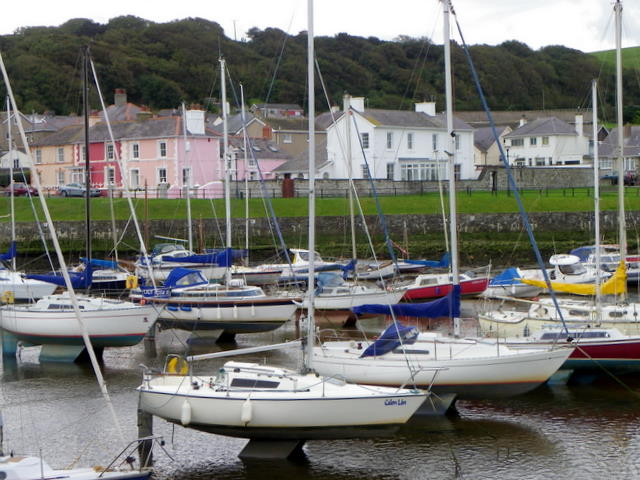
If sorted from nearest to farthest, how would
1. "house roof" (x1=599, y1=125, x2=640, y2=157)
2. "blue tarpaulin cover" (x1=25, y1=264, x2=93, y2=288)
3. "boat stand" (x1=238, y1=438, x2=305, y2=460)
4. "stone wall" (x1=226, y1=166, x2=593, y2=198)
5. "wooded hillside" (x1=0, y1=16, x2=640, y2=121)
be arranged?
1. "boat stand" (x1=238, y1=438, x2=305, y2=460)
2. "blue tarpaulin cover" (x1=25, y1=264, x2=93, y2=288)
3. "stone wall" (x1=226, y1=166, x2=593, y2=198)
4. "house roof" (x1=599, y1=125, x2=640, y2=157)
5. "wooded hillside" (x1=0, y1=16, x2=640, y2=121)

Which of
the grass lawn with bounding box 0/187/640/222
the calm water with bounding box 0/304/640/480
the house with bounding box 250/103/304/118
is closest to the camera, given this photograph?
the calm water with bounding box 0/304/640/480

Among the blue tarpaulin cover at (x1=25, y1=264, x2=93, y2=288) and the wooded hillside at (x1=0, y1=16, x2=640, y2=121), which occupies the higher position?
the wooded hillside at (x1=0, y1=16, x2=640, y2=121)

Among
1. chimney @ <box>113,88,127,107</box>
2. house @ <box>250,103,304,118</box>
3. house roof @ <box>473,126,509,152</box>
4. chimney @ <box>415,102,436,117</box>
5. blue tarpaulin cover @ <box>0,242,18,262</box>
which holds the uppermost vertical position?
house @ <box>250,103,304,118</box>

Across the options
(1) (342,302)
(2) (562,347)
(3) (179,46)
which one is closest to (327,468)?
(2) (562,347)

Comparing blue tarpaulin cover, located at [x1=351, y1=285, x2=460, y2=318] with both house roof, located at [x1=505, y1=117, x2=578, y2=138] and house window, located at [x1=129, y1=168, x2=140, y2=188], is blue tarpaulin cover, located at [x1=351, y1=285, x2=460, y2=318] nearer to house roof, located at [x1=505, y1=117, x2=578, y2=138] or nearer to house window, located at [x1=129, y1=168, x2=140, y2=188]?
house window, located at [x1=129, y1=168, x2=140, y2=188]

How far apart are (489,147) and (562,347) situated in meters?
71.6

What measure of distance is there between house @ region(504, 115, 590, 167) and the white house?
51.7 ft

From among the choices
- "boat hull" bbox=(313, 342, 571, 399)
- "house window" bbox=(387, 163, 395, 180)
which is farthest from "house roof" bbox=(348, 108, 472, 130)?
"boat hull" bbox=(313, 342, 571, 399)

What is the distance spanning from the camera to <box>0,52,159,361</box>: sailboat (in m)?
27.7

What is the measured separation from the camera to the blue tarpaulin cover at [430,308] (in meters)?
23.3

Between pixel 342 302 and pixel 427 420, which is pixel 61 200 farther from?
pixel 427 420

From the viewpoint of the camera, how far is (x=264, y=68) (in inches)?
5714

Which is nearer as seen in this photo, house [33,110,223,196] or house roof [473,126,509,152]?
house [33,110,223,196]

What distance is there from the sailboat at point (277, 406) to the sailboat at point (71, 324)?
8985 millimetres
